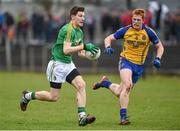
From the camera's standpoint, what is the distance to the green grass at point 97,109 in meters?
13.5

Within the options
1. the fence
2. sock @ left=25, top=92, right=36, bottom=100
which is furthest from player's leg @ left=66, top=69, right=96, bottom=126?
the fence

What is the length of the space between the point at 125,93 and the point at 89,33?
1997 centimetres

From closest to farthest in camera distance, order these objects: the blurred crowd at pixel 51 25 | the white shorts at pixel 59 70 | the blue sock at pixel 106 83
A: the white shorts at pixel 59 70 < the blue sock at pixel 106 83 < the blurred crowd at pixel 51 25

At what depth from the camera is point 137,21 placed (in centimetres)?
1430

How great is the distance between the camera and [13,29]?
34750 mm

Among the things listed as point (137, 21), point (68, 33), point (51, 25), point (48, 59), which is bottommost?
point (48, 59)

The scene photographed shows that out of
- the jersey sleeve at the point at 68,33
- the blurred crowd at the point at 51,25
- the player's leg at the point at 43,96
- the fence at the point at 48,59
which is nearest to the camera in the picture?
the jersey sleeve at the point at 68,33

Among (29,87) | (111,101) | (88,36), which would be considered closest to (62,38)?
(111,101)

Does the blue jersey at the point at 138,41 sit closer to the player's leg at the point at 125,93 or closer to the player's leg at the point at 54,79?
the player's leg at the point at 125,93

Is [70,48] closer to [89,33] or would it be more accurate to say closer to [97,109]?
[97,109]

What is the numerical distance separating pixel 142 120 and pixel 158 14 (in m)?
13.9

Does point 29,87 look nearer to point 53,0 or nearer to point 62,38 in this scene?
point 62,38

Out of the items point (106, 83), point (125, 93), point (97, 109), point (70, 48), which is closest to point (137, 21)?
point (125, 93)

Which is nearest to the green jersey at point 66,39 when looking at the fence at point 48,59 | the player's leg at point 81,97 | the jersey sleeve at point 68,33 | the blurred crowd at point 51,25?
the jersey sleeve at point 68,33
